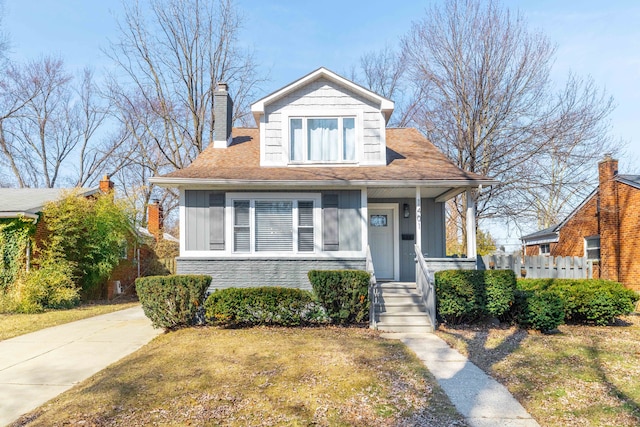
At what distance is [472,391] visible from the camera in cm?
492

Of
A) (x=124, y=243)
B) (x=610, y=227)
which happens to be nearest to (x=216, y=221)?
(x=124, y=243)

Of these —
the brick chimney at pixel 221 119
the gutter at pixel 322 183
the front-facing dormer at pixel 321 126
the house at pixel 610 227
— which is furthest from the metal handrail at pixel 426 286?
the house at pixel 610 227

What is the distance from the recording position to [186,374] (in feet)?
18.1

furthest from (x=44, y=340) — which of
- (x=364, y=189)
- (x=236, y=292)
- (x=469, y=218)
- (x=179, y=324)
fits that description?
(x=469, y=218)

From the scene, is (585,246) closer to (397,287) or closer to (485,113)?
(485,113)

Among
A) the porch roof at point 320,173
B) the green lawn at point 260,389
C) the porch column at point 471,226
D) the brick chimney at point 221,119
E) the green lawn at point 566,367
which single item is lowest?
the green lawn at point 566,367

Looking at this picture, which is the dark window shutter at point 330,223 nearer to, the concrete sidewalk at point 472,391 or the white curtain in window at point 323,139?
the white curtain in window at point 323,139

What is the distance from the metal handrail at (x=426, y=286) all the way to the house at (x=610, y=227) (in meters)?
10.00

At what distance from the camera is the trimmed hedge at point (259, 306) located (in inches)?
330

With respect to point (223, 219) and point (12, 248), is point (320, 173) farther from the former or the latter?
point (12, 248)

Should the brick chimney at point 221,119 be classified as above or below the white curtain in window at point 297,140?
above

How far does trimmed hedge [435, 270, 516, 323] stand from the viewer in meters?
8.55

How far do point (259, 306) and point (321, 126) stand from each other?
502 cm

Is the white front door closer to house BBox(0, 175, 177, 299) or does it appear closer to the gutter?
the gutter
